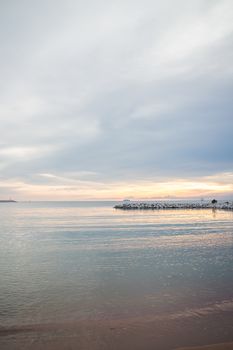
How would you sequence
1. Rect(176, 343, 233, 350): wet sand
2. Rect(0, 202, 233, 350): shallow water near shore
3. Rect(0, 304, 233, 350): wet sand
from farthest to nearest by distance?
Rect(0, 202, 233, 350): shallow water near shore → Rect(0, 304, 233, 350): wet sand → Rect(176, 343, 233, 350): wet sand

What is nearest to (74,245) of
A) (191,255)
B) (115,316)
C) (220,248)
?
(191,255)

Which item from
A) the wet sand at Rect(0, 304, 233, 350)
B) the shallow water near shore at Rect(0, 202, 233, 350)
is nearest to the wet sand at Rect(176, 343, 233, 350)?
the wet sand at Rect(0, 304, 233, 350)

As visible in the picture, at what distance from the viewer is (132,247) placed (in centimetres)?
2388

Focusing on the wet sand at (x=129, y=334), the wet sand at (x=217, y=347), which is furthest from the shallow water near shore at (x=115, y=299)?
the wet sand at (x=217, y=347)

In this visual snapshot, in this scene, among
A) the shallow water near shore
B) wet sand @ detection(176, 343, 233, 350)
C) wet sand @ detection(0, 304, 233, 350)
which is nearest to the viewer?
wet sand @ detection(176, 343, 233, 350)

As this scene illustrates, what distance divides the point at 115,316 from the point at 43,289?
4.35 m

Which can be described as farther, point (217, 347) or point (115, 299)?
point (115, 299)

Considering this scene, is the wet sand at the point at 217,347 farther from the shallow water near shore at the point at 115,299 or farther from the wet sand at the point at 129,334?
the shallow water near shore at the point at 115,299

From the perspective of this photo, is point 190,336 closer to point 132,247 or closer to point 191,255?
point 191,255

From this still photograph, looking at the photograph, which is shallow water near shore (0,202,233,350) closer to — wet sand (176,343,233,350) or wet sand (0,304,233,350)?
wet sand (0,304,233,350)

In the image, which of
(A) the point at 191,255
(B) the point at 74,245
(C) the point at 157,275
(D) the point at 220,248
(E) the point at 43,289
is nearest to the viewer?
(E) the point at 43,289

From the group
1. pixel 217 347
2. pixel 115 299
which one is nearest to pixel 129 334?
pixel 217 347

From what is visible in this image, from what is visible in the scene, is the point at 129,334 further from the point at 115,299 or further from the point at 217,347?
the point at 115,299

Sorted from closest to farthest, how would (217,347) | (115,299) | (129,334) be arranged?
1. (217,347)
2. (129,334)
3. (115,299)
